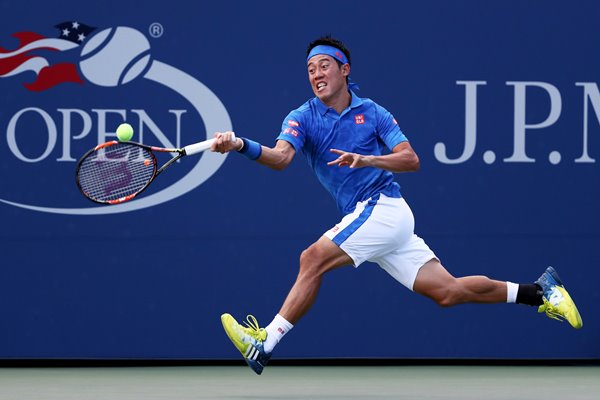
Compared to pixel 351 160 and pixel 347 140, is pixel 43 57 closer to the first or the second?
pixel 347 140

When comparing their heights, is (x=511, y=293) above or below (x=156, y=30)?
below

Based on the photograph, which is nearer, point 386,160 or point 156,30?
point 386,160

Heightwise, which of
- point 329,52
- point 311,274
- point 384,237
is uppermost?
point 329,52

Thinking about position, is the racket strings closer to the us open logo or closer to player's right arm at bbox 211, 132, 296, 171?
player's right arm at bbox 211, 132, 296, 171

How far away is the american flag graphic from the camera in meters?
6.90

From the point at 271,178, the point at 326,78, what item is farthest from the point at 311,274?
Result: the point at 271,178

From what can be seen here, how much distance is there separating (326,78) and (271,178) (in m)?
1.34

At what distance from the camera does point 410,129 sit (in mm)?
7016

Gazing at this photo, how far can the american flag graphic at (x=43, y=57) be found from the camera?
6898mm

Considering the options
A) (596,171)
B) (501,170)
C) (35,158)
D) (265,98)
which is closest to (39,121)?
(35,158)

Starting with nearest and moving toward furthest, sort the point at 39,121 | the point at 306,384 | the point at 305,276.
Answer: the point at 305,276
the point at 306,384
the point at 39,121

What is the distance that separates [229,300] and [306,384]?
0.97m

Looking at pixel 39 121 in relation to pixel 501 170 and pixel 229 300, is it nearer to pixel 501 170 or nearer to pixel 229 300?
pixel 229 300

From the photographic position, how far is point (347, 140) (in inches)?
226
